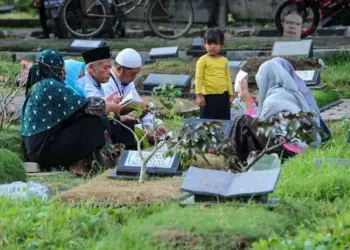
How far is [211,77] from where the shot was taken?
38.4 feet

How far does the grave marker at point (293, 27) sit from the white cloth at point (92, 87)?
6196 mm

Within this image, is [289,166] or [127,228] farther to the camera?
[289,166]

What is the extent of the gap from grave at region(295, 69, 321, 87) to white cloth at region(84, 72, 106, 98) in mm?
3203

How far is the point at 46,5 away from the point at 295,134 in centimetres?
1262

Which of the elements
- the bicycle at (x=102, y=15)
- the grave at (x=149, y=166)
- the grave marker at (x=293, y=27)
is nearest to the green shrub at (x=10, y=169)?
the grave at (x=149, y=166)

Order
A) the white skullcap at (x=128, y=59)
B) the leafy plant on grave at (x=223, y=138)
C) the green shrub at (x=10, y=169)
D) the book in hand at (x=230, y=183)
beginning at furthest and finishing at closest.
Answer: the white skullcap at (x=128, y=59)
the green shrub at (x=10, y=169)
the leafy plant on grave at (x=223, y=138)
the book in hand at (x=230, y=183)

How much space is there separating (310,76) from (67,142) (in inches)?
169

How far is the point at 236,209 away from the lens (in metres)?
6.93

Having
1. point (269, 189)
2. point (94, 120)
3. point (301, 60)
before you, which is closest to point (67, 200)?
point (269, 189)

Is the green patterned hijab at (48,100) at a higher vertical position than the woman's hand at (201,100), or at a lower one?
higher

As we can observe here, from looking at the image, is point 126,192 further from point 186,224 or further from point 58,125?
point 58,125

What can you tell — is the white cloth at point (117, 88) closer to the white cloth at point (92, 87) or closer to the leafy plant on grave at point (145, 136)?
the white cloth at point (92, 87)

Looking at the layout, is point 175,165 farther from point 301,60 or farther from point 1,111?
point 301,60

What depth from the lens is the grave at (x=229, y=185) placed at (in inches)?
277
